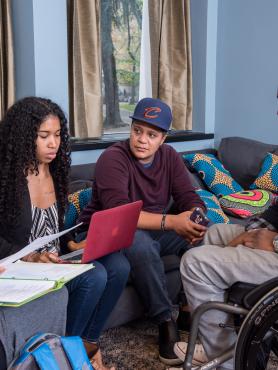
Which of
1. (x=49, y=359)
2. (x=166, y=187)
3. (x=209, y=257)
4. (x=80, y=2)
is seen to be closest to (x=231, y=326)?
(x=209, y=257)

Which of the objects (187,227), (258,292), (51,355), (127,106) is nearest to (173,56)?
(127,106)

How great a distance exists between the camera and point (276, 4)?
3.35 meters

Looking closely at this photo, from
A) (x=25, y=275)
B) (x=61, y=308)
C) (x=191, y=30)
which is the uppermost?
(x=191, y=30)

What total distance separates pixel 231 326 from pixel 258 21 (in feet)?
8.62

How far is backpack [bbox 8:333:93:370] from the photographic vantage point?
3.91ft

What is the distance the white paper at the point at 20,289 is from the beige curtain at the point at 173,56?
2.33 meters

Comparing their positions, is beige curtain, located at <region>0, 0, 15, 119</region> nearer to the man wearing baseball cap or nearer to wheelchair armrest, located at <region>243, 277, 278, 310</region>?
the man wearing baseball cap

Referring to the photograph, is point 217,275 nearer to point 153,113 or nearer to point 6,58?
point 153,113

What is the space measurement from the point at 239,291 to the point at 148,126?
0.82m

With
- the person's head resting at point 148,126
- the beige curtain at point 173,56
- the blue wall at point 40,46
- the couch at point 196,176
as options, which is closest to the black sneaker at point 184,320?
the couch at point 196,176

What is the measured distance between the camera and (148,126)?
198cm

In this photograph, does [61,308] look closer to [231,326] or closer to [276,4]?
[231,326]

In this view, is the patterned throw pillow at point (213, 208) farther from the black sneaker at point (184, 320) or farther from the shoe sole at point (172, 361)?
the shoe sole at point (172, 361)

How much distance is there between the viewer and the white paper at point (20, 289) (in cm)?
118
